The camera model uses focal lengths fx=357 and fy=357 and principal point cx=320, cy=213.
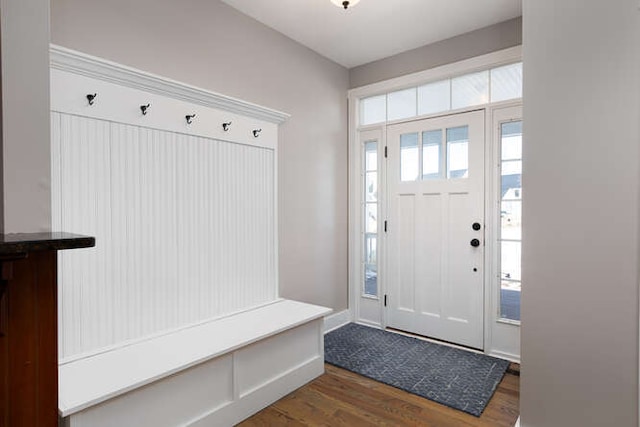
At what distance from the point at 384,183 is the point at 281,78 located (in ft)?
4.59

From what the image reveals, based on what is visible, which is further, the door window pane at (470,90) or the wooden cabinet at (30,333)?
the door window pane at (470,90)

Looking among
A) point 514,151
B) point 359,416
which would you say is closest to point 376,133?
point 514,151

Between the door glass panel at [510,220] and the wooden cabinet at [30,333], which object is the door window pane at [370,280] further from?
the wooden cabinet at [30,333]

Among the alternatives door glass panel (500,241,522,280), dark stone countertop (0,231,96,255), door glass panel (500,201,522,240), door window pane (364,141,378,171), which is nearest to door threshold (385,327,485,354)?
door glass panel (500,241,522,280)

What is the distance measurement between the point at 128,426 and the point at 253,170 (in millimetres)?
1755

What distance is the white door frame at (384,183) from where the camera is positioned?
9.62 ft

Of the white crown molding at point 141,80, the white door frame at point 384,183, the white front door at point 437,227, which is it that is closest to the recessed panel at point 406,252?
the white front door at point 437,227

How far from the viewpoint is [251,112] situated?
2682 mm

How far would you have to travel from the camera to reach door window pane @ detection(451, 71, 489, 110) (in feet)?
9.92

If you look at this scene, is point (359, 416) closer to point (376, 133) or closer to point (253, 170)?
point (253, 170)

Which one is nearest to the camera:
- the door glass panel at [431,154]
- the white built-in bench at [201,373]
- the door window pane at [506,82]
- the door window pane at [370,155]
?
the white built-in bench at [201,373]

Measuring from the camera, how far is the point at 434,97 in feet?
10.8

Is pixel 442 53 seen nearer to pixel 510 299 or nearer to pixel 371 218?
pixel 371 218

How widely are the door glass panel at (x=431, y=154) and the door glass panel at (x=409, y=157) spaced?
73 millimetres
